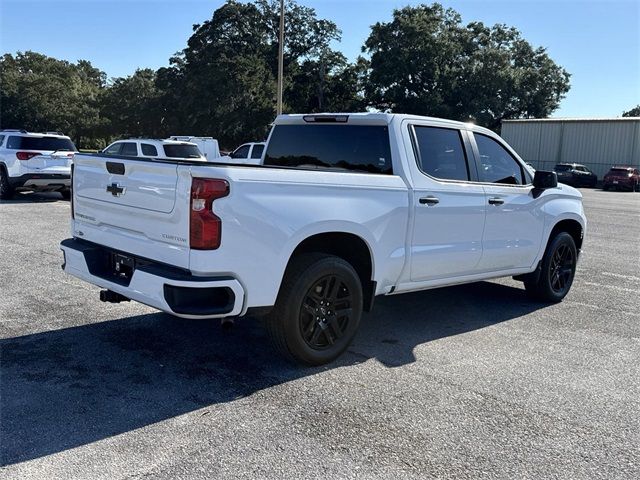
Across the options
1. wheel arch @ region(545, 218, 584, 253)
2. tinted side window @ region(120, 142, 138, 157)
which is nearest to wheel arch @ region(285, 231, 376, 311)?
wheel arch @ region(545, 218, 584, 253)

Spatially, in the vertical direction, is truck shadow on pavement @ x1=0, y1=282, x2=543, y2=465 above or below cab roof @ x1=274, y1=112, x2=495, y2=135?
below

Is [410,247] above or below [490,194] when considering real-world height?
below

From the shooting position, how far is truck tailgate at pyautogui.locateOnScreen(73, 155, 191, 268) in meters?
4.00

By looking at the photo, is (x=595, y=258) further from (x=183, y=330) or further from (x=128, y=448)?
(x=128, y=448)

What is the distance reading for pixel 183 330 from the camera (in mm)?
5449

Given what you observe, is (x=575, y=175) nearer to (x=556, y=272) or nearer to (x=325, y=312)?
(x=556, y=272)

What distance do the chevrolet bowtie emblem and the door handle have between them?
2.40 metres

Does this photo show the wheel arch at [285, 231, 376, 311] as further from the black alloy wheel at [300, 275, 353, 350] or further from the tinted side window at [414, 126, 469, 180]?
the tinted side window at [414, 126, 469, 180]

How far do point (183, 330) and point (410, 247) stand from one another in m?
2.14

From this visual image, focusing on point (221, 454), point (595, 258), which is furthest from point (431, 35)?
point (221, 454)

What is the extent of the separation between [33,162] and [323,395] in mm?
13740

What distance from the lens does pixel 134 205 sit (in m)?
4.38

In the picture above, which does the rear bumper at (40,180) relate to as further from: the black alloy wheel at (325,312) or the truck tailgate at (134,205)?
the black alloy wheel at (325,312)

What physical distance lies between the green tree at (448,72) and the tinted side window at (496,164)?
138 feet
